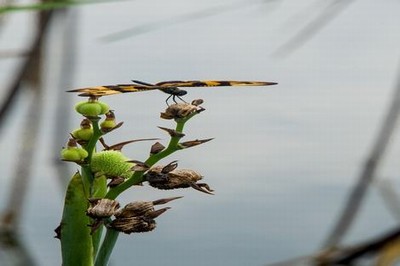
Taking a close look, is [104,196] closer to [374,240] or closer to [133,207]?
[133,207]

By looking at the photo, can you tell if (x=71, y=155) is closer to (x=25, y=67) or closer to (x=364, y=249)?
(x=364, y=249)

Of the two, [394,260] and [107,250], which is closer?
[107,250]

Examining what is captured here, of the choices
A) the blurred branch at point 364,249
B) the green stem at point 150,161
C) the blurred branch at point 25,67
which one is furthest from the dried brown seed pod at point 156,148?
the blurred branch at point 25,67

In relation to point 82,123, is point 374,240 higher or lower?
lower

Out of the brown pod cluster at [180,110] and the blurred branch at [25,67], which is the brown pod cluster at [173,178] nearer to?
the brown pod cluster at [180,110]

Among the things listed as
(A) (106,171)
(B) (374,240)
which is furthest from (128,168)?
(B) (374,240)

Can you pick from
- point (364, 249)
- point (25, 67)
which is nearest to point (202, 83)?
point (364, 249)

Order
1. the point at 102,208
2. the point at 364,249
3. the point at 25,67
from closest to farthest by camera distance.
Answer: the point at 102,208, the point at 364,249, the point at 25,67
